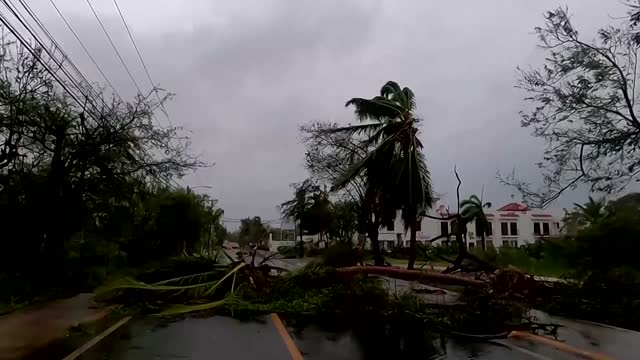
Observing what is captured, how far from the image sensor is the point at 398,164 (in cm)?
2445

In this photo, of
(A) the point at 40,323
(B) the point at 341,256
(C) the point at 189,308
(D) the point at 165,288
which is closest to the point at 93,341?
(A) the point at 40,323

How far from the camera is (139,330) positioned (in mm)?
12250

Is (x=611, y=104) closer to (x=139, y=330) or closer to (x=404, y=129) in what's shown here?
(x=404, y=129)

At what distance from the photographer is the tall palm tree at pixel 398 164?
78.9ft

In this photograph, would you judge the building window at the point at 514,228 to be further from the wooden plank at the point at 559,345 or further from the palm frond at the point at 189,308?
the wooden plank at the point at 559,345

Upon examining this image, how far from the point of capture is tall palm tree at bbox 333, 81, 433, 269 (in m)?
24.0

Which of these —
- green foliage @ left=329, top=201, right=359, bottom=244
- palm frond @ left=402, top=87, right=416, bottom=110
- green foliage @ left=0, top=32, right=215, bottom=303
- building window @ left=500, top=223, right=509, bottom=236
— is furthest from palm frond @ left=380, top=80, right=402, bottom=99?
building window @ left=500, top=223, right=509, bottom=236

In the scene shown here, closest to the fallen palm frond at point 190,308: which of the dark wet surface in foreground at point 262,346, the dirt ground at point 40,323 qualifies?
the dirt ground at point 40,323

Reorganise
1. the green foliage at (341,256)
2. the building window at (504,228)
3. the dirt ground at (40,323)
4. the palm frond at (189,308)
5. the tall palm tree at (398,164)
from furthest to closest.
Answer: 1. the building window at (504,228)
2. the tall palm tree at (398,164)
3. the green foliage at (341,256)
4. the palm frond at (189,308)
5. the dirt ground at (40,323)

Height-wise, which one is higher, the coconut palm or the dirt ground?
the coconut palm

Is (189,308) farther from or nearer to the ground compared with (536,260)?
nearer to the ground

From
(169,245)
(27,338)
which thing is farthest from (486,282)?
(169,245)

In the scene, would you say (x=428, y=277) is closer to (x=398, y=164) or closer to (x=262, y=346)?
(x=262, y=346)

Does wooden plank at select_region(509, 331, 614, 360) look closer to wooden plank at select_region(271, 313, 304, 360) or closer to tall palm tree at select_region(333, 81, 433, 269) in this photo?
wooden plank at select_region(271, 313, 304, 360)
